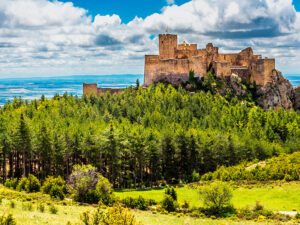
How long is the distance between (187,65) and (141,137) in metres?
53.1

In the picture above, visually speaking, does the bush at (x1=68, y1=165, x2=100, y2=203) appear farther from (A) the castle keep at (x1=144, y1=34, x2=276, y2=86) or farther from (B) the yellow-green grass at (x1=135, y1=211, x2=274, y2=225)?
(A) the castle keep at (x1=144, y1=34, x2=276, y2=86)

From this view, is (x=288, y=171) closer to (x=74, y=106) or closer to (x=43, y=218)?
(x=43, y=218)

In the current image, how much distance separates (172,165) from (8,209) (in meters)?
37.0

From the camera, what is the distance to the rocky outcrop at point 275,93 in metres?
106

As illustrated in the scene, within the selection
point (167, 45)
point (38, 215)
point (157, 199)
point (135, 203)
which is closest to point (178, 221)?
point (135, 203)

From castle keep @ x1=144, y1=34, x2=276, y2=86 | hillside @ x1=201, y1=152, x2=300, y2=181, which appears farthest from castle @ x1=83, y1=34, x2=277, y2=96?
hillside @ x1=201, y1=152, x2=300, y2=181

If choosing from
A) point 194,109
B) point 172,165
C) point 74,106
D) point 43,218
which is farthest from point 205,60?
point 43,218

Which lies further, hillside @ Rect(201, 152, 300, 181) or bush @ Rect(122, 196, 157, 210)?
hillside @ Rect(201, 152, 300, 181)

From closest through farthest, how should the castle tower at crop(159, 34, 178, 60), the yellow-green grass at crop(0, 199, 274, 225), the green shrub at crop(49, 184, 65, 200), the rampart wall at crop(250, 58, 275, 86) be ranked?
the yellow-green grass at crop(0, 199, 274, 225) < the green shrub at crop(49, 184, 65, 200) < the castle tower at crop(159, 34, 178, 60) < the rampart wall at crop(250, 58, 275, 86)

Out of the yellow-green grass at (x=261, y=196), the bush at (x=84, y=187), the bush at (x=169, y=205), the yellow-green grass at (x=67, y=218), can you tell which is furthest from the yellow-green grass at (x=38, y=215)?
the yellow-green grass at (x=261, y=196)

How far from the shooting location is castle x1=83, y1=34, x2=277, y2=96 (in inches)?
4065

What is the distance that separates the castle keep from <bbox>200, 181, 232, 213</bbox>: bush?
7044cm

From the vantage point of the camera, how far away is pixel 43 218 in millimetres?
24688

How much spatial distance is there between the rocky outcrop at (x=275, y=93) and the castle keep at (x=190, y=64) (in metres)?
1.86
